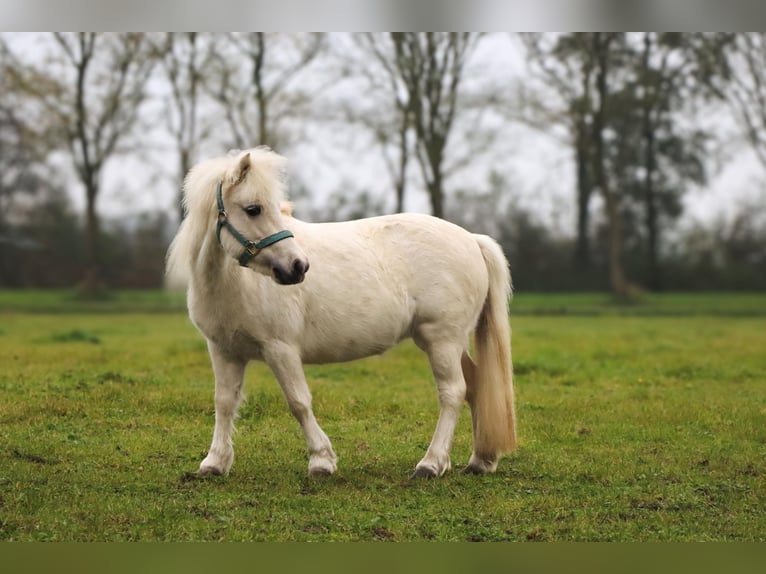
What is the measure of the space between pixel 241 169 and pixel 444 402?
175cm

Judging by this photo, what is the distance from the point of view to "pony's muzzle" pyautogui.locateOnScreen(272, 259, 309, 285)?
4.94 metres

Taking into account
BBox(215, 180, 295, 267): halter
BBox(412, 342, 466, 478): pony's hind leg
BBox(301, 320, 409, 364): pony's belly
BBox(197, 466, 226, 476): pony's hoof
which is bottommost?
BBox(197, 466, 226, 476): pony's hoof

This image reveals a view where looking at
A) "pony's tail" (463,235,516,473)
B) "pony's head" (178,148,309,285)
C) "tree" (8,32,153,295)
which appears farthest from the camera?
"tree" (8,32,153,295)

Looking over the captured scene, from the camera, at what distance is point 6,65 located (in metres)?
18.7

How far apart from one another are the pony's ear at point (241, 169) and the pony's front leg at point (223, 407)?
955mm

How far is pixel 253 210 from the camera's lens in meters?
5.05

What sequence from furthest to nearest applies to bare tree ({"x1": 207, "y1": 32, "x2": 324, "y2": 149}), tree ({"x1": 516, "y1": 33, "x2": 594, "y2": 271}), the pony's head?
A: tree ({"x1": 516, "y1": 33, "x2": 594, "y2": 271}) < bare tree ({"x1": 207, "y1": 32, "x2": 324, "y2": 149}) < the pony's head

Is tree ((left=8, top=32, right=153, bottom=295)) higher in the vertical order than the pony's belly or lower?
higher

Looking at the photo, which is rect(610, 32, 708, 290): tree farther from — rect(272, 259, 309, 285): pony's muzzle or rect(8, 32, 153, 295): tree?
rect(272, 259, 309, 285): pony's muzzle

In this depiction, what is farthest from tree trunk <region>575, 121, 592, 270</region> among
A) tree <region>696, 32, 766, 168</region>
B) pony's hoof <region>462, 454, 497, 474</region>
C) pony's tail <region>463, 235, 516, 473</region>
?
pony's hoof <region>462, 454, 497, 474</region>

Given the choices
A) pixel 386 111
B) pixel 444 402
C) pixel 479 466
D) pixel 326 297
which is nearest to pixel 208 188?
pixel 326 297

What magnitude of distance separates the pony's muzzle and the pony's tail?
1.40m

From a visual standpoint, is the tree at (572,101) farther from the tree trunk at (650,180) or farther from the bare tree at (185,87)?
the bare tree at (185,87)

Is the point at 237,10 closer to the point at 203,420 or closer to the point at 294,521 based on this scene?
the point at 203,420
